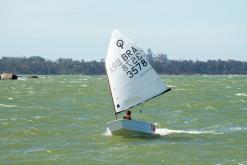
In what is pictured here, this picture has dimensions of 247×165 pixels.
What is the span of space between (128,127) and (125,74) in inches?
112

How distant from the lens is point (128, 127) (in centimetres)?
3158

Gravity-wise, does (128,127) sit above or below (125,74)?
below

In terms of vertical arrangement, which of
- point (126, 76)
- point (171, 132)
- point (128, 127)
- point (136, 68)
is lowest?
point (171, 132)

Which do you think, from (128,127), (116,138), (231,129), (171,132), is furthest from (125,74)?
(231,129)

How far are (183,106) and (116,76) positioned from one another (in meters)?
22.4

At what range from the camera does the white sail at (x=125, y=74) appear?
32.8 m

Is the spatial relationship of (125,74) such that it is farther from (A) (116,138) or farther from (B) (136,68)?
(A) (116,138)

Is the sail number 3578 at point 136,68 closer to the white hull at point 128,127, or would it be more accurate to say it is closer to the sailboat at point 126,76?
the sailboat at point 126,76

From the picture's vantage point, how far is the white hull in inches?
1240

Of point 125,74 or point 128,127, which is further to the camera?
point 125,74

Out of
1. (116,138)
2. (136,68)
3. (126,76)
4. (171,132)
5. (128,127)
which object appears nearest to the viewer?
(128,127)

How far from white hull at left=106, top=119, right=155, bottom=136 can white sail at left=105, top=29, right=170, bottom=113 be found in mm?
1121

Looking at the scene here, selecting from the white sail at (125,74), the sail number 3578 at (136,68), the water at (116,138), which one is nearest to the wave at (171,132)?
the water at (116,138)

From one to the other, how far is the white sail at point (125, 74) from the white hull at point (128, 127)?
3.68 feet
